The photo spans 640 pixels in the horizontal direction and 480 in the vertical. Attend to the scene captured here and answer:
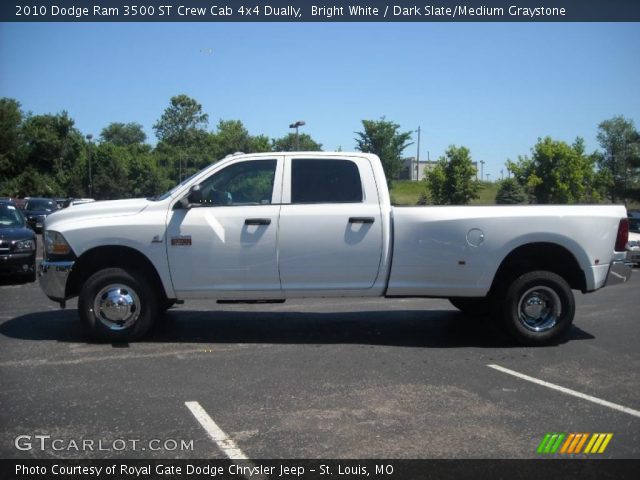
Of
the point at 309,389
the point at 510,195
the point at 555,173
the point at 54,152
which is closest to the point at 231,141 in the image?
the point at 54,152

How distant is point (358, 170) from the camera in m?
6.43

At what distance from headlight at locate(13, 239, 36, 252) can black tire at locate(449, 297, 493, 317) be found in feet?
25.7

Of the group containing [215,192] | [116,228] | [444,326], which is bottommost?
[444,326]

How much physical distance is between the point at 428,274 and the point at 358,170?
142cm

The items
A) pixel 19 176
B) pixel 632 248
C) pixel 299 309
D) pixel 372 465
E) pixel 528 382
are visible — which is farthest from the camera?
pixel 19 176

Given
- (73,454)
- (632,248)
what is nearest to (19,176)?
(632,248)

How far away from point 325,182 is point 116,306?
8.77ft

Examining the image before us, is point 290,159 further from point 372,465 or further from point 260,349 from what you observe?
point 372,465

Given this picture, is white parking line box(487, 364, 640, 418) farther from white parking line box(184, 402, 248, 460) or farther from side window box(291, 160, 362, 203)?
white parking line box(184, 402, 248, 460)

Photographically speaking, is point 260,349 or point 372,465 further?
point 260,349

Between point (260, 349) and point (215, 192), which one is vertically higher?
point (215, 192)

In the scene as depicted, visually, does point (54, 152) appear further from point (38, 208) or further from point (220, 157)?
point (38, 208)

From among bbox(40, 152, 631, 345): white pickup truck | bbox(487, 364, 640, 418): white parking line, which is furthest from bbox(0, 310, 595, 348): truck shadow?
bbox(487, 364, 640, 418): white parking line

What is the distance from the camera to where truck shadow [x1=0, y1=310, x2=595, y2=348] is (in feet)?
21.4
